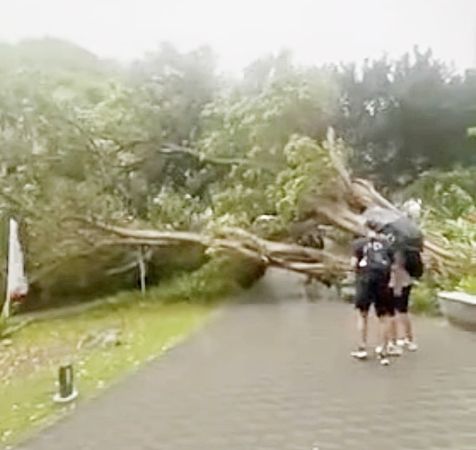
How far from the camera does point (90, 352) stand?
2.37 meters

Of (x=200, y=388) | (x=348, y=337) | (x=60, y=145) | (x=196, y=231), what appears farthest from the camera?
(x=196, y=231)

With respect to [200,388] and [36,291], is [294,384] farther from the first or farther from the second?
[36,291]

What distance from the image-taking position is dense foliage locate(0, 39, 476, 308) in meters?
2.64

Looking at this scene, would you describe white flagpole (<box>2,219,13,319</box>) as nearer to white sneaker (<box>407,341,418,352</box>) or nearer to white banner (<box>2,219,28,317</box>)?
→ white banner (<box>2,219,28,317</box>)

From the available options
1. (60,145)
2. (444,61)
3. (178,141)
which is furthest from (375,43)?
(60,145)

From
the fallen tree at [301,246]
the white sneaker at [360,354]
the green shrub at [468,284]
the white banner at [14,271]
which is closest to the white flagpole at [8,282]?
the white banner at [14,271]

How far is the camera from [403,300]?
251 cm

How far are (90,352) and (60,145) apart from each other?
0.74m

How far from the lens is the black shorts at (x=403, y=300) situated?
2.49m

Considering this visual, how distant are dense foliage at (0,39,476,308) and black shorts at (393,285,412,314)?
34 cm

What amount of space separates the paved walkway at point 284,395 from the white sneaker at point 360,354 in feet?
0.07

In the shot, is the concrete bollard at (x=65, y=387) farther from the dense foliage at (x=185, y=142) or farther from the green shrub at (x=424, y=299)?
the green shrub at (x=424, y=299)

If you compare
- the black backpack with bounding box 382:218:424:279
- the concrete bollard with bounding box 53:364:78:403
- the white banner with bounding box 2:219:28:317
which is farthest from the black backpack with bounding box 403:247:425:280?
the white banner with bounding box 2:219:28:317

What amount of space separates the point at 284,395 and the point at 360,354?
0.36 metres
